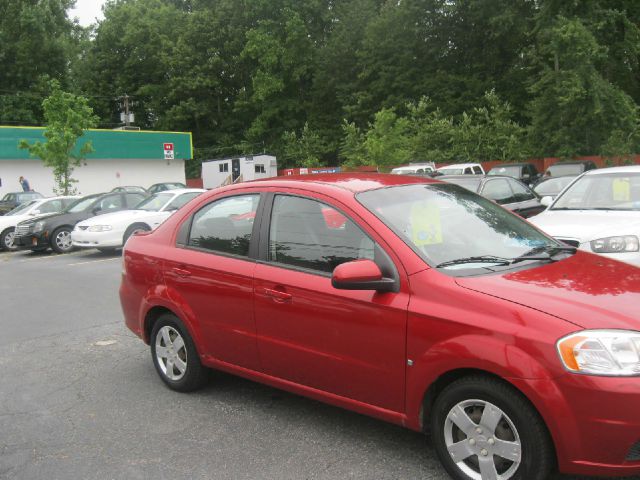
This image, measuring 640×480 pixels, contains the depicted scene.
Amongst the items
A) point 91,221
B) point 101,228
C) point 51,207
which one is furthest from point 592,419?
point 51,207

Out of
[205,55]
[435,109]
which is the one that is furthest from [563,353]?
[205,55]

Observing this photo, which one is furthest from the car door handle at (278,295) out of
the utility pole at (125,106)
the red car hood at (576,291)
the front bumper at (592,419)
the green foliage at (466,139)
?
the utility pole at (125,106)

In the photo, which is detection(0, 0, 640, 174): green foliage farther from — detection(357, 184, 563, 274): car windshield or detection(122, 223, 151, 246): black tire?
detection(357, 184, 563, 274): car windshield

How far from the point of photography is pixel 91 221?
579 inches

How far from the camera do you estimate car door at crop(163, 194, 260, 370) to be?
4207mm

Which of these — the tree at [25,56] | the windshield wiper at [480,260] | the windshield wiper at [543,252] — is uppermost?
the tree at [25,56]

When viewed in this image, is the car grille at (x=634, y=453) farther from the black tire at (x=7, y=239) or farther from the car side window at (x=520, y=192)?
the black tire at (x=7, y=239)

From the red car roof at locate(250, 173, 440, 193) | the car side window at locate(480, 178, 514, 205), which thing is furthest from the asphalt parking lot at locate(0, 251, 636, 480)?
the car side window at locate(480, 178, 514, 205)

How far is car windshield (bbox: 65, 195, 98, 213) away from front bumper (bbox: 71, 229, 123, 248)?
222 cm

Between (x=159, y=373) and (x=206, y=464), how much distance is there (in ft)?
5.09

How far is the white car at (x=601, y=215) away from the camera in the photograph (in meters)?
6.26

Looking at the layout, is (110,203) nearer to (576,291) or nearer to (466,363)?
(466,363)

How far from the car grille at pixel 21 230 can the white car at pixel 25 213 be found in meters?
1.55

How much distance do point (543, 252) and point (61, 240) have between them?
1428cm
